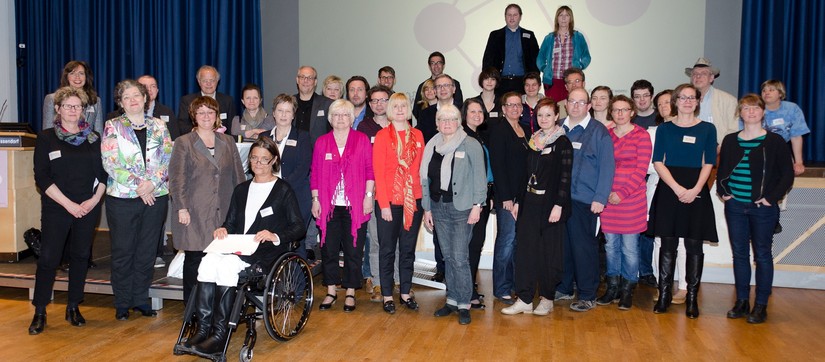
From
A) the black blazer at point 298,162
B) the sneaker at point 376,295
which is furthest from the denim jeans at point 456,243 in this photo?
the black blazer at point 298,162

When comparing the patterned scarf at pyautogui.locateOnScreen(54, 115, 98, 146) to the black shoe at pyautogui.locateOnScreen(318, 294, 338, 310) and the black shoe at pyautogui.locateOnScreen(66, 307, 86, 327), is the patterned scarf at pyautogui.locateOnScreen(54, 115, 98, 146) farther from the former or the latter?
the black shoe at pyautogui.locateOnScreen(318, 294, 338, 310)

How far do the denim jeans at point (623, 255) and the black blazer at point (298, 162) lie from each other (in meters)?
2.14

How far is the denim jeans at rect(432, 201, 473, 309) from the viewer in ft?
14.3

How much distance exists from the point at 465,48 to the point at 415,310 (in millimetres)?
3570

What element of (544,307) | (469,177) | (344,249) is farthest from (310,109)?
(544,307)

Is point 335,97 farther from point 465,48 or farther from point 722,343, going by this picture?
point 722,343

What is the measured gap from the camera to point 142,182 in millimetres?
4203

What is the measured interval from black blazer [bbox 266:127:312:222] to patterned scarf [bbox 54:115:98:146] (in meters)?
1.21

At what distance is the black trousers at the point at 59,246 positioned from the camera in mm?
4176

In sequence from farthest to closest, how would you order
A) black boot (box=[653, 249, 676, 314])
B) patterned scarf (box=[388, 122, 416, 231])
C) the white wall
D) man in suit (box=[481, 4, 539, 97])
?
the white wall, man in suit (box=[481, 4, 539, 97]), black boot (box=[653, 249, 676, 314]), patterned scarf (box=[388, 122, 416, 231])

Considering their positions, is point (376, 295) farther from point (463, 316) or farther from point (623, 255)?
point (623, 255)

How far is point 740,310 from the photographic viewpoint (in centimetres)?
453

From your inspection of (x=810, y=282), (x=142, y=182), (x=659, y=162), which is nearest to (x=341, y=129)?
(x=142, y=182)

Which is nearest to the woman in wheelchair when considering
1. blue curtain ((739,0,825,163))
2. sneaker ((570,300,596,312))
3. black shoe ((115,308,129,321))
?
black shoe ((115,308,129,321))
